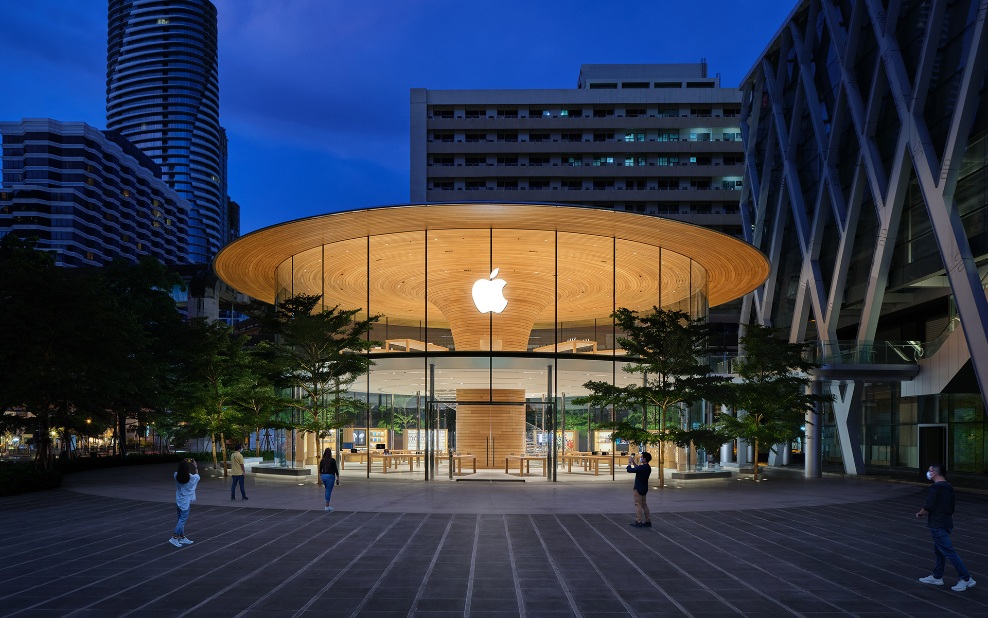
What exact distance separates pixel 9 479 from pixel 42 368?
14.8 ft

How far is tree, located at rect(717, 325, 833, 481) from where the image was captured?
2973 centimetres

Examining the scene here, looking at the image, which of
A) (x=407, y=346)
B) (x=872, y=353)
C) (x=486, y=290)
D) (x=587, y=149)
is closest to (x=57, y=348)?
(x=407, y=346)

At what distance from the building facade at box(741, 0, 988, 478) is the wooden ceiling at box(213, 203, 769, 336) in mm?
6240

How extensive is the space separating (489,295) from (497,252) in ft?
5.92

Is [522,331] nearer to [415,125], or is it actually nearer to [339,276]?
[339,276]

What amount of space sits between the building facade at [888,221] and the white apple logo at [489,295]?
43.8ft

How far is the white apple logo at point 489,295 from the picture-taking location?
98.9 feet

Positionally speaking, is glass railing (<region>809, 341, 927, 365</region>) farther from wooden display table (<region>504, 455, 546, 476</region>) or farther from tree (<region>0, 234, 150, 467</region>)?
tree (<region>0, 234, 150, 467</region>)

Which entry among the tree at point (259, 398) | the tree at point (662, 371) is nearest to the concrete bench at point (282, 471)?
the tree at point (259, 398)

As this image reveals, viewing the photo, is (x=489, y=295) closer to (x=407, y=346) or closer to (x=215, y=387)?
(x=407, y=346)

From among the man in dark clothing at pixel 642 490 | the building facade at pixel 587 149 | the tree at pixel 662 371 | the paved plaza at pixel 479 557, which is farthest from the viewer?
the building facade at pixel 587 149

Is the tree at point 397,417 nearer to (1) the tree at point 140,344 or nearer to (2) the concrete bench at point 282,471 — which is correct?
(2) the concrete bench at point 282,471

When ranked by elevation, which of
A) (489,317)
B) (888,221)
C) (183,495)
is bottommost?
(183,495)

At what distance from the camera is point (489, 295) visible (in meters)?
30.4
